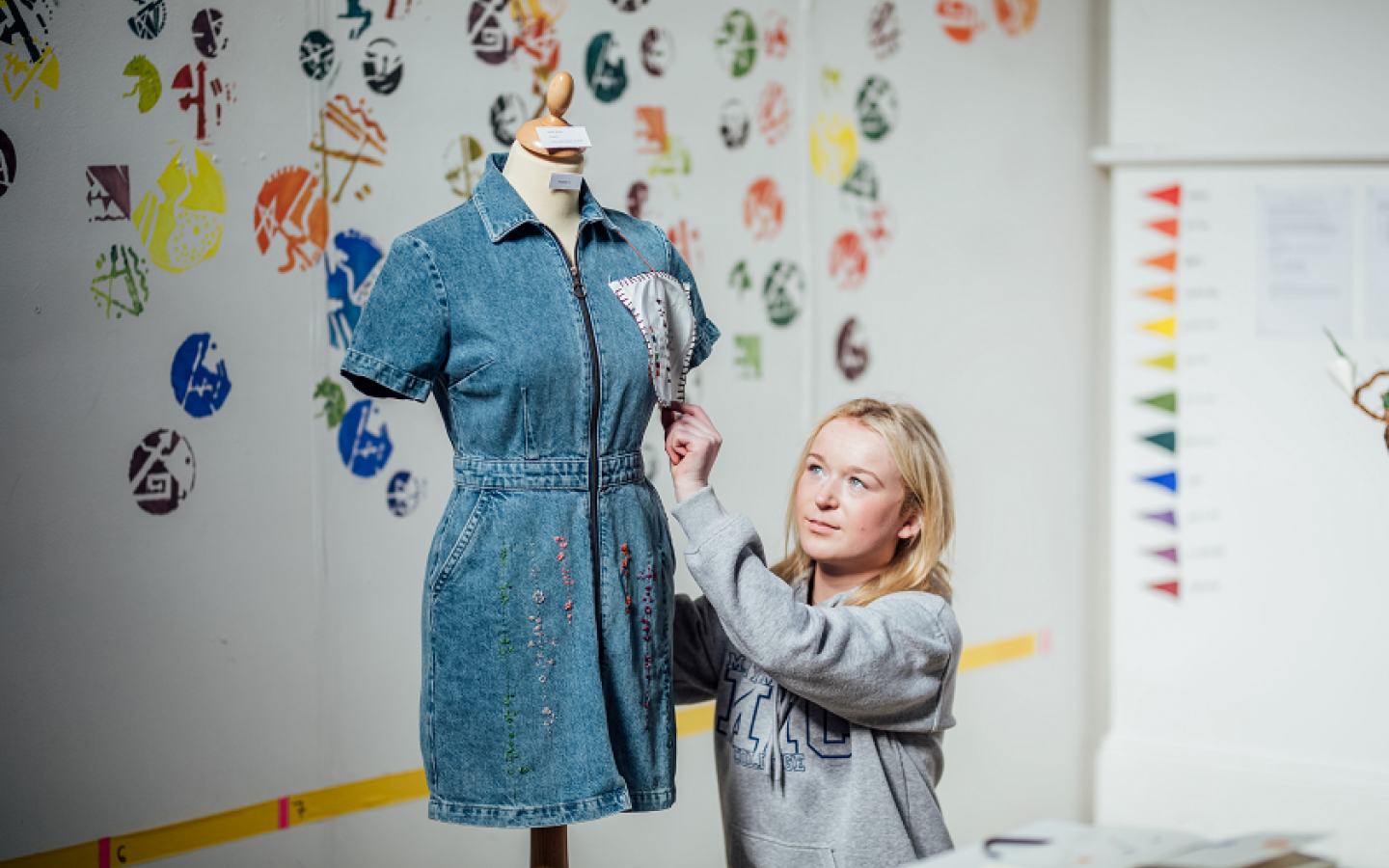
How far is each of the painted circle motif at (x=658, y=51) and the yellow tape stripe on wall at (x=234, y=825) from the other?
1.33m

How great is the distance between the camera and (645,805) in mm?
1436

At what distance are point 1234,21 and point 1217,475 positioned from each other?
1.21 meters

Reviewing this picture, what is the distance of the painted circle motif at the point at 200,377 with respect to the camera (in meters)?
1.96

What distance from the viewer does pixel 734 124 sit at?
266 centimetres

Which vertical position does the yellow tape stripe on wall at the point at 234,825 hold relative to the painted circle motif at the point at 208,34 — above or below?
below

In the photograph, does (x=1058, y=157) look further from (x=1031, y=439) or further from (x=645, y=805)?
(x=645, y=805)

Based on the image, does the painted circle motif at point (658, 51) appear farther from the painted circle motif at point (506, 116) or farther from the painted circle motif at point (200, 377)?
the painted circle motif at point (200, 377)

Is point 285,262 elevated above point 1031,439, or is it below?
above

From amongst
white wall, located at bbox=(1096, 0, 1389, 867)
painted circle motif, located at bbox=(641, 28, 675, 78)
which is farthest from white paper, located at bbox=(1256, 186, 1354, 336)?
painted circle motif, located at bbox=(641, 28, 675, 78)

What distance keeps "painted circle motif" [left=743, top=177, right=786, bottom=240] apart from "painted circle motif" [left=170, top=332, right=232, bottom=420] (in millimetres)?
1191

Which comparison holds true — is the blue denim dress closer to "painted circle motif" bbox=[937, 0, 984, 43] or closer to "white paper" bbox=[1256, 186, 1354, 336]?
"painted circle motif" bbox=[937, 0, 984, 43]

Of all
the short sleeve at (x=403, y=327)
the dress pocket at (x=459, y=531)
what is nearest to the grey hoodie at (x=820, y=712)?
the dress pocket at (x=459, y=531)

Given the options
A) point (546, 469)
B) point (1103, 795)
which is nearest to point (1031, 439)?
point (1103, 795)

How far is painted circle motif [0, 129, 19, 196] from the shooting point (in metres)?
1.78
